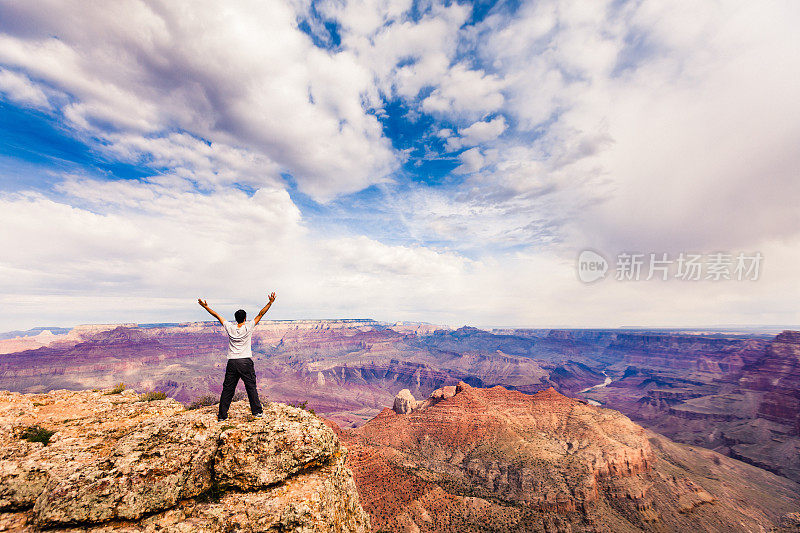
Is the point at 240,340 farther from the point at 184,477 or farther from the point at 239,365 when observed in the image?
the point at 184,477

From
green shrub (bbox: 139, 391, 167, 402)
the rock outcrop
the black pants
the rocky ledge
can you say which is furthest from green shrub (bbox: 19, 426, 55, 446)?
the rock outcrop

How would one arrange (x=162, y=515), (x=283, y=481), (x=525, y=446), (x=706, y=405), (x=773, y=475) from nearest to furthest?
(x=162, y=515) < (x=283, y=481) < (x=525, y=446) < (x=773, y=475) < (x=706, y=405)

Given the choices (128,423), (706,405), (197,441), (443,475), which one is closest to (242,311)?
(197,441)

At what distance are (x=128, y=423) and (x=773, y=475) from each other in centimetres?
14718

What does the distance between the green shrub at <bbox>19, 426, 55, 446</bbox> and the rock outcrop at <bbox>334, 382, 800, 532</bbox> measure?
4403 cm

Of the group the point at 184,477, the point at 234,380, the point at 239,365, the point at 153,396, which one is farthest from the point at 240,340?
the point at 153,396

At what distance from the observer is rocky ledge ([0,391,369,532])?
24.5 feet

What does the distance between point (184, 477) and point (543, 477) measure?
224 feet

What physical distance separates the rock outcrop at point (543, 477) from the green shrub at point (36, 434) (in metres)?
44.0

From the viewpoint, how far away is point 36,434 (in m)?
10.3

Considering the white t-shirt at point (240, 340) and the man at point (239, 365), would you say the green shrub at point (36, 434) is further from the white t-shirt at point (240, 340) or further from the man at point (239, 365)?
the white t-shirt at point (240, 340)

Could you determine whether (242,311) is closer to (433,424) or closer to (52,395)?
(52,395)

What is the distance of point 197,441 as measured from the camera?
9.14 metres

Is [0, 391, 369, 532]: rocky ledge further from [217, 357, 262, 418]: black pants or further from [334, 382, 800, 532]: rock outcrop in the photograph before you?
[334, 382, 800, 532]: rock outcrop
